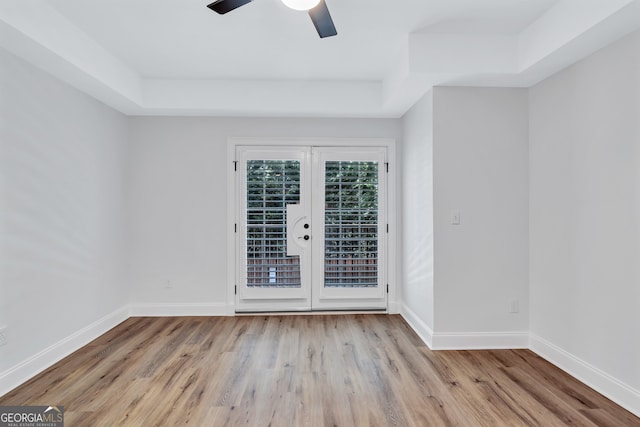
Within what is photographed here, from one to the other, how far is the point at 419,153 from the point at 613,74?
5.35ft

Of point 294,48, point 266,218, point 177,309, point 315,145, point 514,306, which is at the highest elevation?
point 294,48

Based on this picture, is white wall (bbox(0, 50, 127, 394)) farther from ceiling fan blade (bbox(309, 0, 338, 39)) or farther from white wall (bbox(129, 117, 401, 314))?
ceiling fan blade (bbox(309, 0, 338, 39))

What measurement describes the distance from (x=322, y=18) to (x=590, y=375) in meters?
3.04

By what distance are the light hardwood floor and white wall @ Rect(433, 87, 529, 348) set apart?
35 cm

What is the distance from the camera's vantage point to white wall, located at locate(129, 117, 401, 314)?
14.0 ft

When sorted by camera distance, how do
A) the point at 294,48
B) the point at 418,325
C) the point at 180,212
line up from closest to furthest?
the point at 294,48
the point at 418,325
the point at 180,212

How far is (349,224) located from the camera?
4.38m

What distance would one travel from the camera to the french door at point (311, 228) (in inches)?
170

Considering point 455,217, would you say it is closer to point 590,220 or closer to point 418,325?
point 590,220

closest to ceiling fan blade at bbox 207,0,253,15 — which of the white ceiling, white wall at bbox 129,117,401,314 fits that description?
the white ceiling

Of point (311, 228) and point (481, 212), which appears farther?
point (311, 228)

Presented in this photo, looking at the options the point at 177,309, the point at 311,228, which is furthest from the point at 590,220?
the point at 177,309

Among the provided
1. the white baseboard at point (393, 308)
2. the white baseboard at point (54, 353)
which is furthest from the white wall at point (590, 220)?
the white baseboard at point (54, 353)

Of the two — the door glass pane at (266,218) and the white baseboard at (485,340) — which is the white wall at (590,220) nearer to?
the white baseboard at (485,340)
